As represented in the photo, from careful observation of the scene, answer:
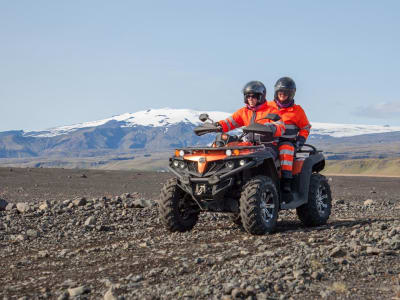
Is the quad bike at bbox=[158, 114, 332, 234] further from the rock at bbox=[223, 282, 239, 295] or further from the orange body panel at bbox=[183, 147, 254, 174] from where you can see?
the rock at bbox=[223, 282, 239, 295]

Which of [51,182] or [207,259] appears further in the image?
[51,182]

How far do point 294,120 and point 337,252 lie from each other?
4.72m

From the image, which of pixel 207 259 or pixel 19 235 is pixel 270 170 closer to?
pixel 207 259

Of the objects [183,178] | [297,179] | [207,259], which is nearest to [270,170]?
[297,179]

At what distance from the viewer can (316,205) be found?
11.8 metres

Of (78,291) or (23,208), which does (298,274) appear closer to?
(78,291)

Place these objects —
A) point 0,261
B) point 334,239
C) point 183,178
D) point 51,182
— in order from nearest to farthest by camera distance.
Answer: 1. point 0,261
2. point 334,239
3. point 183,178
4. point 51,182

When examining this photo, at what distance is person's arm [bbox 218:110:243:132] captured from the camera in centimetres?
1177

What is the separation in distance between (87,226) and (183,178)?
8.67 feet

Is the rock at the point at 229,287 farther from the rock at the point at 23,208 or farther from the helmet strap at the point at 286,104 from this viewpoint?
the rock at the point at 23,208

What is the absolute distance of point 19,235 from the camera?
10.6 meters

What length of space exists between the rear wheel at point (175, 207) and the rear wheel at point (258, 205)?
1.35m

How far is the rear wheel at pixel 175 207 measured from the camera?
420 inches

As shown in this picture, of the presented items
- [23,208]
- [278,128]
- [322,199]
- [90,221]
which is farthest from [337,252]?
[23,208]
